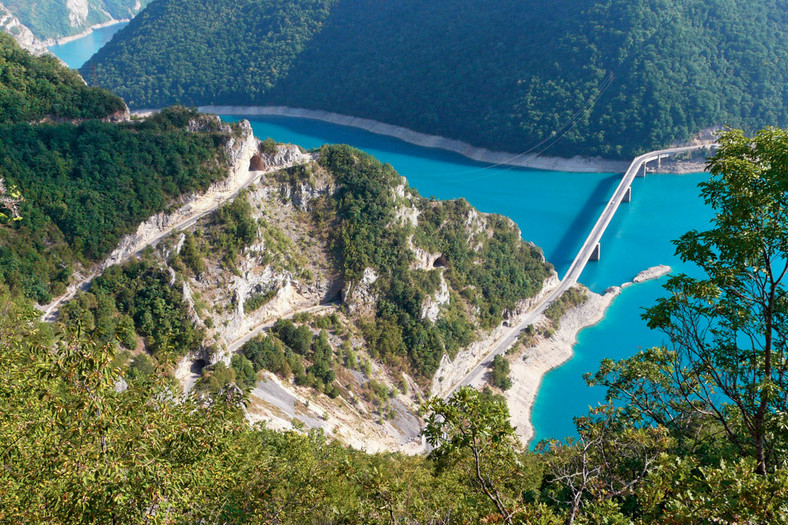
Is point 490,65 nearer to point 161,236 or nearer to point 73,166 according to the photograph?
point 161,236

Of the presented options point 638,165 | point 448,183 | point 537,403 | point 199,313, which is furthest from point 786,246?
point 638,165

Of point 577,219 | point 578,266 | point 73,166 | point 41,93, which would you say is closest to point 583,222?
point 577,219

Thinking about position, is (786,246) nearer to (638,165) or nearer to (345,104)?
(638,165)

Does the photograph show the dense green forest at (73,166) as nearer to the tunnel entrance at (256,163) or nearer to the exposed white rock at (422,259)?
the tunnel entrance at (256,163)

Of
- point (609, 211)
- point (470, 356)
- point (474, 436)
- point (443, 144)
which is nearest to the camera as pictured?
point (474, 436)

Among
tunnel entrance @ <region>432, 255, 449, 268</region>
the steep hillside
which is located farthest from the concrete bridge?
tunnel entrance @ <region>432, 255, 449, 268</region>

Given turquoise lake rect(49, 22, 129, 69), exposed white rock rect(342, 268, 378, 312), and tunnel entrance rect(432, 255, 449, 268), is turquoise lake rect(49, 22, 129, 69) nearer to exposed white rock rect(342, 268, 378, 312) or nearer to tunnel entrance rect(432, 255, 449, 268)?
tunnel entrance rect(432, 255, 449, 268)

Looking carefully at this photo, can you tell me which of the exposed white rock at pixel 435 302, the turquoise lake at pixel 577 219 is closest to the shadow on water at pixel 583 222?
the turquoise lake at pixel 577 219

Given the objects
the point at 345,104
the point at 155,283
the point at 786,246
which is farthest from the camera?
the point at 345,104
